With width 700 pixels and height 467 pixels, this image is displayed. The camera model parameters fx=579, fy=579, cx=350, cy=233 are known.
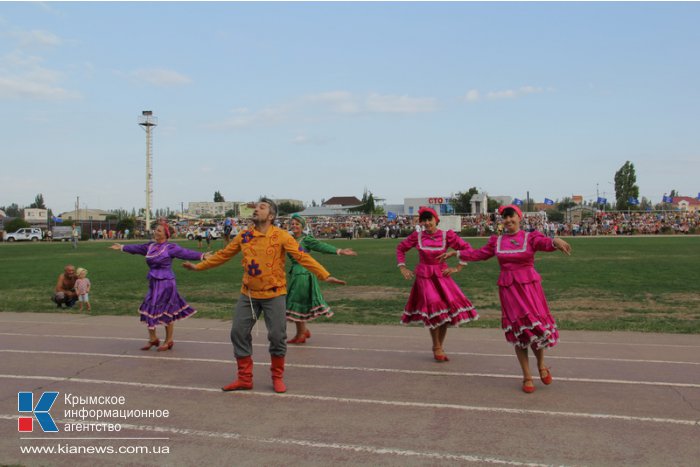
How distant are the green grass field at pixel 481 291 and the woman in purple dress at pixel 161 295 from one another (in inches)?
125

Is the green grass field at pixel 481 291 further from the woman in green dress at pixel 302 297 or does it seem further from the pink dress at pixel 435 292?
the pink dress at pixel 435 292

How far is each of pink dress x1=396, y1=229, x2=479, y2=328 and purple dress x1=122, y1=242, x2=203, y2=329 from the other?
338 centimetres

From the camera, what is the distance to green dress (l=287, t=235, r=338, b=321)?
9102 millimetres

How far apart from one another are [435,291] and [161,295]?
403 cm

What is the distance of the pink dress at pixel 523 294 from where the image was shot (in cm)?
630

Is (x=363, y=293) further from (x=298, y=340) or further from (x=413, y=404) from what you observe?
(x=413, y=404)

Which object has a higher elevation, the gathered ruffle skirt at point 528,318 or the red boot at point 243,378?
the gathered ruffle skirt at point 528,318

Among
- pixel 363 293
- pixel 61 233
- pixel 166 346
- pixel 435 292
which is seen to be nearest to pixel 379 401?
pixel 435 292

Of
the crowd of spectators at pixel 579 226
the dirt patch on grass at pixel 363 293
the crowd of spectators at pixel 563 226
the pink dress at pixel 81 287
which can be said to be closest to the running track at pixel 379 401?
the pink dress at pixel 81 287

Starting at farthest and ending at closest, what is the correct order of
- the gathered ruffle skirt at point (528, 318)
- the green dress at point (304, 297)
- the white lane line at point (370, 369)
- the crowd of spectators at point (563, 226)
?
the crowd of spectators at point (563, 226) < the green dress at point (304, 297) < the white lane line at point (370, 369) < the gathered ruffle skirt at point (528, 318)

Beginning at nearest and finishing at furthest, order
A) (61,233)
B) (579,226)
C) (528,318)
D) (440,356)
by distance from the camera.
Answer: (528,318) → (440,356) → (579,226) → (61,233)

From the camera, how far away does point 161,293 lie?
8617mm

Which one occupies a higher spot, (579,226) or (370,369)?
(579,226)

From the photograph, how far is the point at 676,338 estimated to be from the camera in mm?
9297
